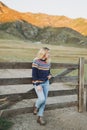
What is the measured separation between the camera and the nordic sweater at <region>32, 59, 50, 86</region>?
30.8ft

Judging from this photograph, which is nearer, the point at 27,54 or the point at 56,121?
the point at 56,121

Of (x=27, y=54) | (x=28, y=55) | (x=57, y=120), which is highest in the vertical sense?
(x=57, y=120)

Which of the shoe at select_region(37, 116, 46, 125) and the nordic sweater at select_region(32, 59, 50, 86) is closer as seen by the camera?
the nordic sweater at select_region(32, 59, 50, 86)

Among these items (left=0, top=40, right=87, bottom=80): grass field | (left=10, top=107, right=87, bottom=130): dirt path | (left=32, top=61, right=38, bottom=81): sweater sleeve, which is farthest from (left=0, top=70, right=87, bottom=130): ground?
(left=0, top=40, right=87, bottom=80): grass field

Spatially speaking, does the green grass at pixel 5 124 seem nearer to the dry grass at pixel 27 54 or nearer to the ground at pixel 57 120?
the ground at pixel 57 120

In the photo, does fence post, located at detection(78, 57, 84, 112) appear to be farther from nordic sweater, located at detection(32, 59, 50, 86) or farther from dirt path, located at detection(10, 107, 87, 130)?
nordic sweater, located at detection(32, 59, 50, 86)

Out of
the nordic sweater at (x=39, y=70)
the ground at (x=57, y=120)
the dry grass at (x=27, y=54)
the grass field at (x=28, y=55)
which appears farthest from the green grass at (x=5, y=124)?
the dry grass at (x=27, y=54)

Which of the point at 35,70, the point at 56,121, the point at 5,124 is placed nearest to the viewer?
the point at 5,124

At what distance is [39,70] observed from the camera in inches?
372

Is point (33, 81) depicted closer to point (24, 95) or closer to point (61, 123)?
point (24, 95)

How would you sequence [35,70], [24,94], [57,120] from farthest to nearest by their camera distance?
[57,120], [24,94], [35,70]

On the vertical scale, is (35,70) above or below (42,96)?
above

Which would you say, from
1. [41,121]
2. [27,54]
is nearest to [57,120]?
[41,121]

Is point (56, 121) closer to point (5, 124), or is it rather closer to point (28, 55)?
point (5, 124)
